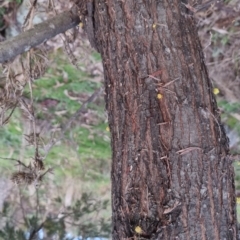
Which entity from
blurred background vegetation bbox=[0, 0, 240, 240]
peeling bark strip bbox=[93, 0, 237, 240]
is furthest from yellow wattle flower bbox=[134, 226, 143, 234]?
blurred background vegetation bbox=[0, 0, 240, 240]

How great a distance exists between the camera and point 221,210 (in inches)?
41.5

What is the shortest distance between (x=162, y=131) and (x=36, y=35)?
20.8 inches

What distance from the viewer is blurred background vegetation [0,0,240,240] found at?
7.40 feet

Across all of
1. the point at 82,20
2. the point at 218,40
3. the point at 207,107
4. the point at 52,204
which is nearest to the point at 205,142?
the point at 207,107

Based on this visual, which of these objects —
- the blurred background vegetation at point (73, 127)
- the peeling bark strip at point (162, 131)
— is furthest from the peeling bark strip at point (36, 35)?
the blurred background vegetation at point (73, 127)

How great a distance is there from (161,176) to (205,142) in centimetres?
16

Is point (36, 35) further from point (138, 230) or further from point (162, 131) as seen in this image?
point (138, 230)

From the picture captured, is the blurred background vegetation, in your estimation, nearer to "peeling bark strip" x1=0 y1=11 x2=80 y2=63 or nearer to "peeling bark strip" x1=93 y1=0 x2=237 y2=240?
"peeling bark strip" x1=0 y1=11 x2=80 y2=63

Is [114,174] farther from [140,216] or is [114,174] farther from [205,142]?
[205,142]

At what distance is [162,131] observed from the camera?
1063mm

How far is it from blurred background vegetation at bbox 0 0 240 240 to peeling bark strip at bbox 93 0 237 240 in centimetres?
104

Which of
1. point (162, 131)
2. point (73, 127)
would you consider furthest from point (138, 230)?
point (73, 127)

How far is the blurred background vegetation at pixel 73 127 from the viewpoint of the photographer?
2256mm

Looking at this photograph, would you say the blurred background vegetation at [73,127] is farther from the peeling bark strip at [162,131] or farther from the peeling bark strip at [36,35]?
the peeling bark strip at [162,131]
